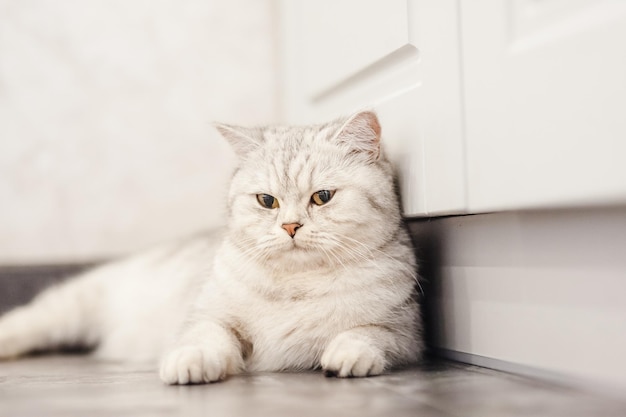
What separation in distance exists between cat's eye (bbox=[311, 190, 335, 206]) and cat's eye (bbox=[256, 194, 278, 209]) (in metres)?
0.09

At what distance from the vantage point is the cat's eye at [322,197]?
1630mm

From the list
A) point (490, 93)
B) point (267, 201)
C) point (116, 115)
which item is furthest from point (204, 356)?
point (116, 115)

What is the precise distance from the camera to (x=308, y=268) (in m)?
1.62

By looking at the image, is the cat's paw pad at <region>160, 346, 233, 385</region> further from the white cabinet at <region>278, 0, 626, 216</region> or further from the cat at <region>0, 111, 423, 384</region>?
the white cabinet at <region>278, 0, 626, 216</region>

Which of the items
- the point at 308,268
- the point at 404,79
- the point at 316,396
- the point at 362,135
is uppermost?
the point at 404,79

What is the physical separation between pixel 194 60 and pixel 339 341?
1593mm

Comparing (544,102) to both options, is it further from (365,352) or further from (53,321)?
(53,321)

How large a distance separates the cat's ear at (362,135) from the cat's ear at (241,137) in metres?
0.23

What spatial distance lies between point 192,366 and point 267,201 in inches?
17.8

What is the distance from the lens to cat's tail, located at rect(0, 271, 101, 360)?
2137mm

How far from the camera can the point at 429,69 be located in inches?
63.6

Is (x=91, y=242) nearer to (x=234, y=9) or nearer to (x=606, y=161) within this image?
(x=234, y=9)

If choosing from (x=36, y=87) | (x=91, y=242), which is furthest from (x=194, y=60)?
(x=91, y=242)

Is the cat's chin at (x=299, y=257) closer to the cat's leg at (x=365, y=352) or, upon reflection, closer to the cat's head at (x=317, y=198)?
the cat's head at (x=317, y=198)
